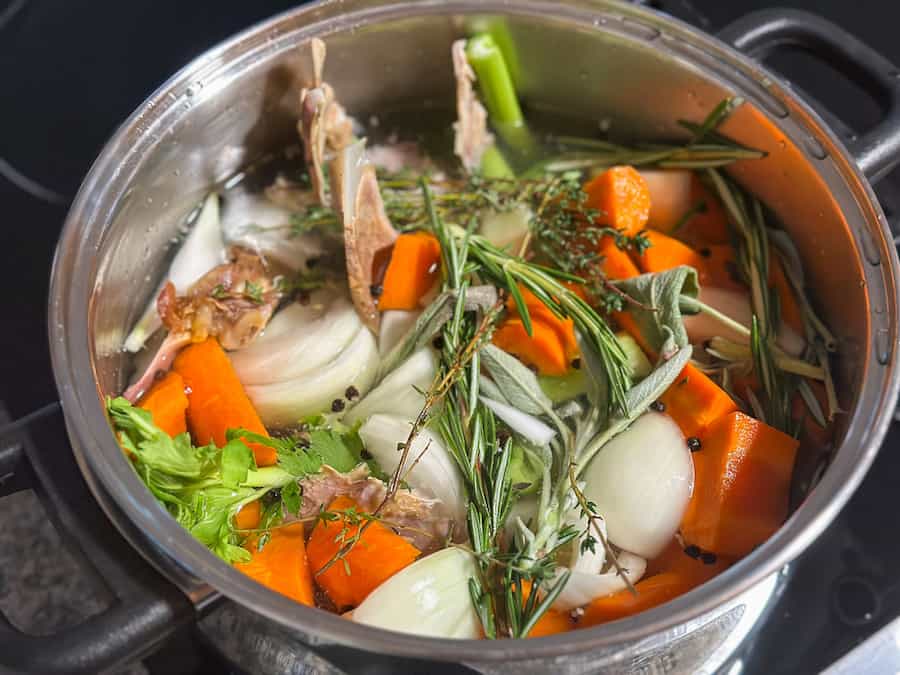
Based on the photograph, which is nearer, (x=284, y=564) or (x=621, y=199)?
(x=284, y=564)

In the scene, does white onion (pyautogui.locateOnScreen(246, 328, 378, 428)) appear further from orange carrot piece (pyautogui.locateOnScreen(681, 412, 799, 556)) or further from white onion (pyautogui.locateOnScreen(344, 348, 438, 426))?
orange carrot piece (pyautogui.locateOnScreen(681, 412, 799, 556))

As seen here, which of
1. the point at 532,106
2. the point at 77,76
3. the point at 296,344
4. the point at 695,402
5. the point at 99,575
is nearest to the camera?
the point at 99,575

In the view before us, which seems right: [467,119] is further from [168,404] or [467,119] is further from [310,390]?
[168,404]

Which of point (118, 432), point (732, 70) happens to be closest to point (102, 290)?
point (118, 432)

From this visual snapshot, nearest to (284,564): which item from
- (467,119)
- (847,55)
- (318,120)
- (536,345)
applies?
(536,345)

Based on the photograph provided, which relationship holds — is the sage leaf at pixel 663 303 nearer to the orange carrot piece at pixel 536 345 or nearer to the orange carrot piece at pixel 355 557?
the orange carrot piece at pixel 536 345

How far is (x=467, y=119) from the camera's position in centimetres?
144

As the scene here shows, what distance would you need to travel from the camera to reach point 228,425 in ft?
3.88

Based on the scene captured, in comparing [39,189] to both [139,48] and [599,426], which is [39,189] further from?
[599,426]

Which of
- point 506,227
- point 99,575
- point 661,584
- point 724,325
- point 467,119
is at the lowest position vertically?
point 661,584

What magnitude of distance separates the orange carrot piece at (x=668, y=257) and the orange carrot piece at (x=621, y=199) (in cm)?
3

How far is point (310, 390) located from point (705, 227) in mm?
661

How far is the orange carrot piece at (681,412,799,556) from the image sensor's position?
109 centimetres

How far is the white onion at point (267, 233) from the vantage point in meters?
1.40
